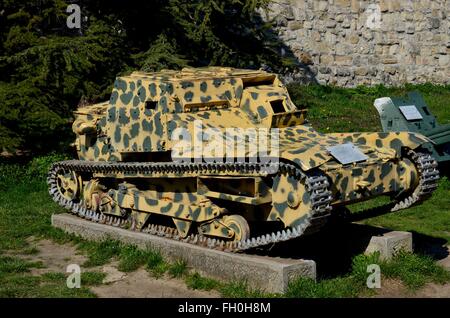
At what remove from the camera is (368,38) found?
67.8 ft

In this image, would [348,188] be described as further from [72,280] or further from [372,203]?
[372,203]

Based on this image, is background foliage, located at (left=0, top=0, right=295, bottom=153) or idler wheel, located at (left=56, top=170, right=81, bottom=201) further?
background foliage, located at (left=0, top=0, right=295, bottom=153)

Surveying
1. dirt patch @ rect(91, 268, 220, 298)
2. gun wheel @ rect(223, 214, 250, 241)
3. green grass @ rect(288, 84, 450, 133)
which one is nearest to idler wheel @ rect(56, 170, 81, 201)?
dirt patch @ rect(91, 268, 220, 298)

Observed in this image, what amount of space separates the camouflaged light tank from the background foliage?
116 inches

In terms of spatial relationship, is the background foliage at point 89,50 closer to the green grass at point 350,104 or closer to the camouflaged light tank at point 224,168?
the green grass at point 350,104

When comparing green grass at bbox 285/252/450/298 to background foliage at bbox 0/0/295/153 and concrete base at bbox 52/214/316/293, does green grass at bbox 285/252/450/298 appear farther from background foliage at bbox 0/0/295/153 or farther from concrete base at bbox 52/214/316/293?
background foliage at bbox 0/0/295/153

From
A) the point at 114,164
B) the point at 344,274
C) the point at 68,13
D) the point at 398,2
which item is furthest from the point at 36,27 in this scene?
the point at 398,2

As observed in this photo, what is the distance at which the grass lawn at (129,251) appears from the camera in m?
8.00

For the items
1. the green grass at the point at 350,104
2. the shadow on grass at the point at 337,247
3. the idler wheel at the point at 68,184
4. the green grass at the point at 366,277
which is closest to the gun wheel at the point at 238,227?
the shadow on grass at the point at 337,247

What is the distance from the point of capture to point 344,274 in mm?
8727

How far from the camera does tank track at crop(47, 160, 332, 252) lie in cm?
763

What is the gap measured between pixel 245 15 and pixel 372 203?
233 inches

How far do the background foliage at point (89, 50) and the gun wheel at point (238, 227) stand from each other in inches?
215

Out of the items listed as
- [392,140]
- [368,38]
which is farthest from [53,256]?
[368,38]
